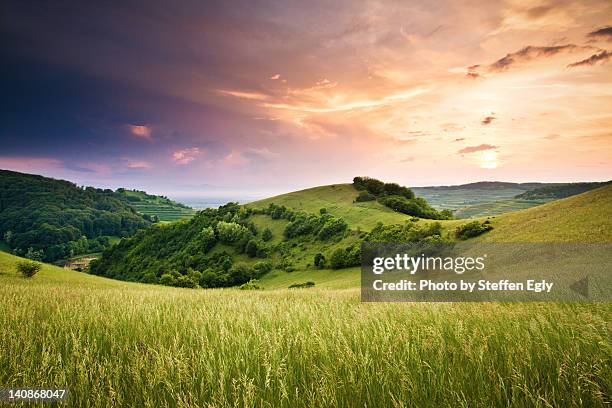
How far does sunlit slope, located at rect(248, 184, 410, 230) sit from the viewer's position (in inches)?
4870

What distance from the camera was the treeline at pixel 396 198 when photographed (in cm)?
13162

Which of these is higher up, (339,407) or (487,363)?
(487,363)

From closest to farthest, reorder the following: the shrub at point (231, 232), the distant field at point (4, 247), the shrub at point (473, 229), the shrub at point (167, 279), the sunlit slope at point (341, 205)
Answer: the shrub at point (473, 229), the shrub at point (167, 279), the sunlit slope at point (341, 205), the shrub at point (231, 232), the distant field at point (4, 247)

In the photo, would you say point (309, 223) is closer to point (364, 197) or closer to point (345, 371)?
point (364, 197)

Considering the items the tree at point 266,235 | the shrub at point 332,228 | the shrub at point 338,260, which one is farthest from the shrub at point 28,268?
the tree at point 266,235

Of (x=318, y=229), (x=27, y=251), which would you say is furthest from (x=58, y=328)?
(x=27, y=251)

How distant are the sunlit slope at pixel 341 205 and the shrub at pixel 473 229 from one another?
4938cm

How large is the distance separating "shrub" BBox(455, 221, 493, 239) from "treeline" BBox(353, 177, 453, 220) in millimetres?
72201

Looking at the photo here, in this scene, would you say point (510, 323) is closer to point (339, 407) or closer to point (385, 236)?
point (339, 407)

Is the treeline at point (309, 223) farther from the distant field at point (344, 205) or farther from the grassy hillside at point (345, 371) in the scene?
the grassy hillside at point (345, 371)

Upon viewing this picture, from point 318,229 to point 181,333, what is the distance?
12748cm

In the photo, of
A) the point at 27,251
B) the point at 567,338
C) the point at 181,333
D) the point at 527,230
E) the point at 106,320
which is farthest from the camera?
the point at 27,251

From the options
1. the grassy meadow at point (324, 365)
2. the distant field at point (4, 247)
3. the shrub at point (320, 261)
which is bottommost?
the distant field at point (4, 247)

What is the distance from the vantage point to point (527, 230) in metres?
40.8
